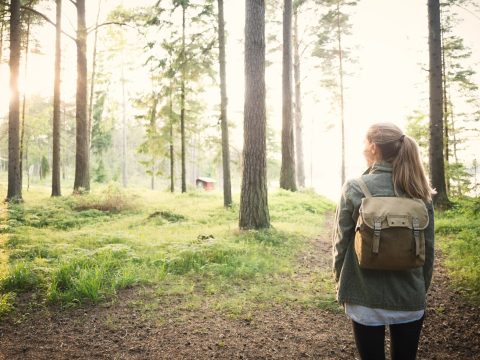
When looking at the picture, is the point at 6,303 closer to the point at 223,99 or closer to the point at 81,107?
the point at 223,99

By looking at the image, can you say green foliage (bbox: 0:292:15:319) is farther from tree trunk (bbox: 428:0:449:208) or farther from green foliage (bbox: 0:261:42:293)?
tree trunk (bbox: 428:0:449:208)

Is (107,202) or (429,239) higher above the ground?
(429,239)

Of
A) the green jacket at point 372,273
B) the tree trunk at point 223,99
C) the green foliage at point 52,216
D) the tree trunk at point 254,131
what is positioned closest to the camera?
the green jacket at point 372,273

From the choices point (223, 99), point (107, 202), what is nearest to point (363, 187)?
point (223, 99)

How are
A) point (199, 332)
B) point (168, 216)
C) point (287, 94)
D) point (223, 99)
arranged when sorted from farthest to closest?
point (287, 94), point (223, 99), point (168, 216), point (199, 332)

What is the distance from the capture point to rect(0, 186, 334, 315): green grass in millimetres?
5148

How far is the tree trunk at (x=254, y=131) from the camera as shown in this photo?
8672 mm

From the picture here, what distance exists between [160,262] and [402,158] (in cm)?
528

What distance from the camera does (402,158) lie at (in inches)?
88.3

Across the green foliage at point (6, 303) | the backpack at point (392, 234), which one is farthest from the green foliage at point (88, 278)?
the backpack at point (392, 234)

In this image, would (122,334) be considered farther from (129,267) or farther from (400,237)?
(400,237)

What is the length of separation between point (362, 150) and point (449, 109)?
21.5 metres

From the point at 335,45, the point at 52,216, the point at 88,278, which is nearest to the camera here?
the point at 88,278

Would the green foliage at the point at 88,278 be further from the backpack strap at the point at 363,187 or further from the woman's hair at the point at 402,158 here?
the woman's hair at the point at 402,158
